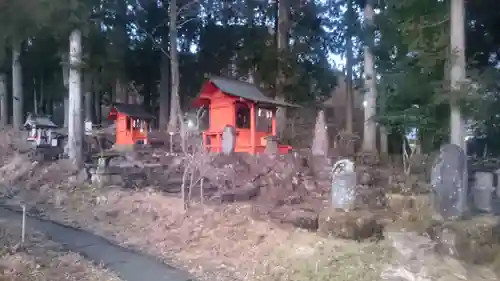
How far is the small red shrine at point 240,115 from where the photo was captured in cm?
1780

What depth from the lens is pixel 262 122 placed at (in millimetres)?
19125

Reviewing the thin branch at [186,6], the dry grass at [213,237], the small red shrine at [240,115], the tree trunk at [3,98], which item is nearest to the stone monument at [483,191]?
the dry grass at [213,237]

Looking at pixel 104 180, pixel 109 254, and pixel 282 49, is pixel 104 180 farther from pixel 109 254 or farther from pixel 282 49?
pixel 282 49

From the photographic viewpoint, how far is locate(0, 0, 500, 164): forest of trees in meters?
10.5

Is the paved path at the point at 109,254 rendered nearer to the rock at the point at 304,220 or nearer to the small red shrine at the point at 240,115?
the rock at the point at 304,220

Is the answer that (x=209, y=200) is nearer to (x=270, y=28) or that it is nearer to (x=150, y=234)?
(x=150, y=234)

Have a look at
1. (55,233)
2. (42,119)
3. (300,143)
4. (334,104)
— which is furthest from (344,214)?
(334,104)

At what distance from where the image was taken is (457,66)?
1031 centimetres

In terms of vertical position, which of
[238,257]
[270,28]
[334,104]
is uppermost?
[270,28]

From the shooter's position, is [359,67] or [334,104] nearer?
[359,67]

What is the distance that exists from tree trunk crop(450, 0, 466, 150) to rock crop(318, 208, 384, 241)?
362cm

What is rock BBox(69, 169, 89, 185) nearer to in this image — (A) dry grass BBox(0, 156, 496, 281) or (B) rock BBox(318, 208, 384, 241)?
(A) dry grass BBox(0, 156, 496, 281)

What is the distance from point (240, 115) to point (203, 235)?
10.0 meters

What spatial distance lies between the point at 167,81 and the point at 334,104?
15421 millimetres
